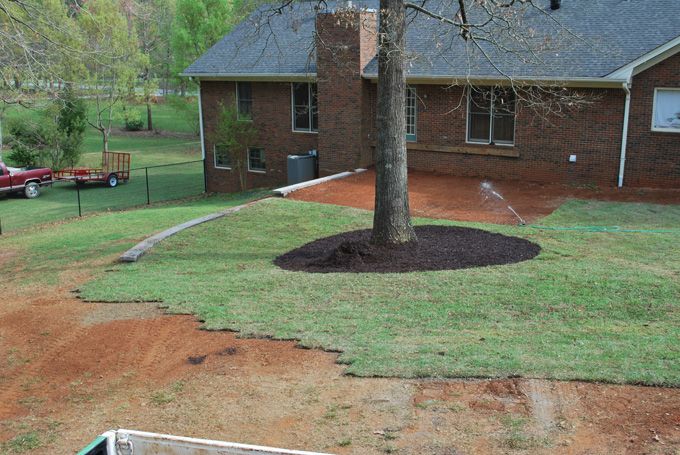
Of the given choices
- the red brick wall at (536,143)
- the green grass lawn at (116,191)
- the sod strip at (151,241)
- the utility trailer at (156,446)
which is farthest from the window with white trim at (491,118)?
the utility trailer at (156,446)

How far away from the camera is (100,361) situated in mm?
8086

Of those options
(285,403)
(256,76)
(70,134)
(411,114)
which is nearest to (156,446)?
(285,403)

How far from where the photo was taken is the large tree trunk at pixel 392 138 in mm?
12023

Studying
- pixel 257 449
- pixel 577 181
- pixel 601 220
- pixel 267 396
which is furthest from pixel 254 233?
pixel 257 449

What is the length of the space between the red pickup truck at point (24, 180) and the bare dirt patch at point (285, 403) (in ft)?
73.4

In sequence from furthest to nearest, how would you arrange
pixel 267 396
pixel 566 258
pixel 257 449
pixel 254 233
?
pixel 254 233 < pixel 566 258 < pixel 267 396 < pixel 257 449

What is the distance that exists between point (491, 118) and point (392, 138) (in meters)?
10.3

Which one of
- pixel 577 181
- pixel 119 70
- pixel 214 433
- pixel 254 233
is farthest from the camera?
pixel 119 70

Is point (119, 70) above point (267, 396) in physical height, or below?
above

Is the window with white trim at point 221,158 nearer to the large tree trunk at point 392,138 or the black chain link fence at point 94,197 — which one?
the black chain link fence at point 94,197

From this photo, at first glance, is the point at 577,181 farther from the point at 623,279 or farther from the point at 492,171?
the point at 623,279

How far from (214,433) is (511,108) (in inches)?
685

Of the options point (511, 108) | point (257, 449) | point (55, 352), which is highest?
point (511, 108)

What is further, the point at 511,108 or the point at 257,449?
the point at 511,108
